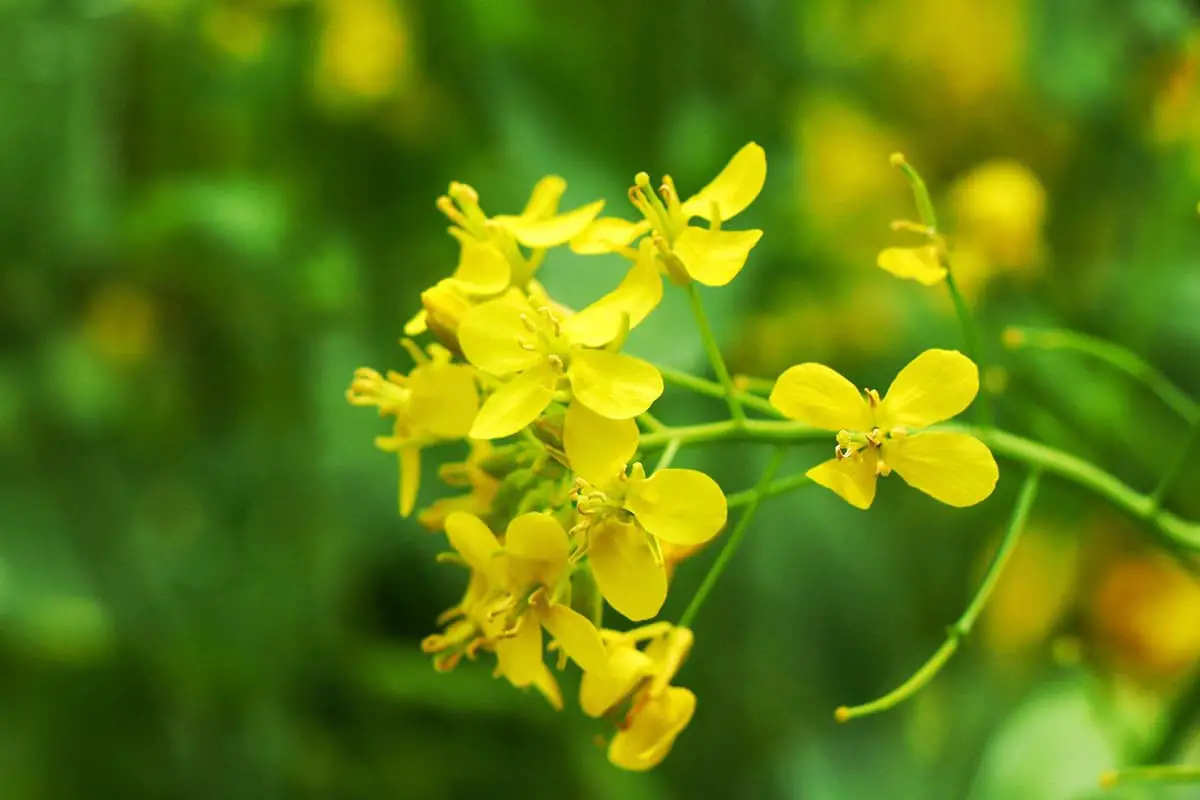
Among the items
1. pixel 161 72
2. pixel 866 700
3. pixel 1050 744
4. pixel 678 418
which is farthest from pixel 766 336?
pixel 161 72

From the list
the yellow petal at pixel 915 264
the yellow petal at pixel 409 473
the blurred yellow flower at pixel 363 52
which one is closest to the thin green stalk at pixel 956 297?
the yellow petal at pixel 915 264

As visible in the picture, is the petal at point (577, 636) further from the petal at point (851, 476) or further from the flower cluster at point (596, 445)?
the petal at point (851, 476)

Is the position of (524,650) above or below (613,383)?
below

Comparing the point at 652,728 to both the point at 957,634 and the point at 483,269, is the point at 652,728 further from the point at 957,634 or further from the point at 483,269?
the point at 483,269

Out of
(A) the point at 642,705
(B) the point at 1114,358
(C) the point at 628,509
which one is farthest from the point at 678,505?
(B) the point at 1114,358

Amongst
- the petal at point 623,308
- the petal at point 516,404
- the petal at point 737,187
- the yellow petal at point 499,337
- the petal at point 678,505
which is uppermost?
the petal at point 737,187

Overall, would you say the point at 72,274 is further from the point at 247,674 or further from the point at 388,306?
the point at 247,674

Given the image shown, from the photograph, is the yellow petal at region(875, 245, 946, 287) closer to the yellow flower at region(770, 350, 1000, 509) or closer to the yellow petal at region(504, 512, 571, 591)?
the yellow flower at region(770, 350, 1000, 509)
